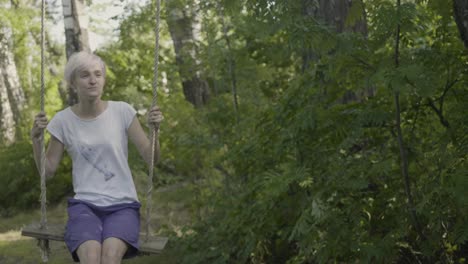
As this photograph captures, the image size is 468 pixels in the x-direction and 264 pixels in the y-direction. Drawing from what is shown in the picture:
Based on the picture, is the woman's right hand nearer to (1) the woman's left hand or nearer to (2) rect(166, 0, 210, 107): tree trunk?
(1) the woman's left hand

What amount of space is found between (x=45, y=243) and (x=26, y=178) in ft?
21.9

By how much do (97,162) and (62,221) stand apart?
18.9 feet

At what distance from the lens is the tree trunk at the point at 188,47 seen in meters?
7.20

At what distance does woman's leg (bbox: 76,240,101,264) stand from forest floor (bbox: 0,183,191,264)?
102 inches

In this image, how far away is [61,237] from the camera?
381 centimetres

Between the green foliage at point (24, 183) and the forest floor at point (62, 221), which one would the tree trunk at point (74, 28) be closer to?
the green foliage at point (24, 183)

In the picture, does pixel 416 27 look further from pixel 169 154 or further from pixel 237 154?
pixel 169 154

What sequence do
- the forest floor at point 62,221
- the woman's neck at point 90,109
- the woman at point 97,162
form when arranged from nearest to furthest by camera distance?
the woman at point 97,162 → the woman's neck at point 90,109 → the forest floor at point 62,221

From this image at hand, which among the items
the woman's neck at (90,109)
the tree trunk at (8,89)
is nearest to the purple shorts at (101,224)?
the woman's neck at (90,109)

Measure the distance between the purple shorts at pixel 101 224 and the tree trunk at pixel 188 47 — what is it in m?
3.41

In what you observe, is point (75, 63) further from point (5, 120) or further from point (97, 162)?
point (5, 120)

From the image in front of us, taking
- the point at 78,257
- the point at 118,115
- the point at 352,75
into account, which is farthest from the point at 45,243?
the point at 352,75

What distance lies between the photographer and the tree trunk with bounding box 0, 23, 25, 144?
1549cm

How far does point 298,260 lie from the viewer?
4.39m
